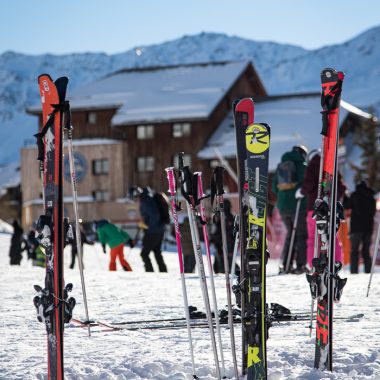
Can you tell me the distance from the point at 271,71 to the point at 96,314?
18340 centimetres

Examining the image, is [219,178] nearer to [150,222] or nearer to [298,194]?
[298,194]

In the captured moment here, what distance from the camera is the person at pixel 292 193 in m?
10.2

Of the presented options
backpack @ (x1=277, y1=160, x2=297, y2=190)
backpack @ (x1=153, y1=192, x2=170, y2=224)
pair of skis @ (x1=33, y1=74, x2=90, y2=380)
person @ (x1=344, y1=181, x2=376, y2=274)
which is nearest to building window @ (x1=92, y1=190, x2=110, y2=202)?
backpack @ (x1=153, y1=192, x2=170, y2=224)

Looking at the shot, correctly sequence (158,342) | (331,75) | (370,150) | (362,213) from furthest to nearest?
(370,150)
(362,213)
(158,342)
(331,75)

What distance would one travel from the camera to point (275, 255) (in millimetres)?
17844

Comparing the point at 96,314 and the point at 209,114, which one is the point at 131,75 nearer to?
the point at 209,114

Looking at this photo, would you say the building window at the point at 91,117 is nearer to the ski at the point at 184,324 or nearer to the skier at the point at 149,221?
the skier at the point at 149,221

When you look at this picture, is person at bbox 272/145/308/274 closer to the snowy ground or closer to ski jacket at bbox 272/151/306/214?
ski jacket at bbox 272/151/306/214

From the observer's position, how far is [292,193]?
10.7 metres

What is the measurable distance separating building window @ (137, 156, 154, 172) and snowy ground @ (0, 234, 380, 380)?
1353 inches

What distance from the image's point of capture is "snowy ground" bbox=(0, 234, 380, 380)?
14.8 feet

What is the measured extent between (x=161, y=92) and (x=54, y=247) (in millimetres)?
41605

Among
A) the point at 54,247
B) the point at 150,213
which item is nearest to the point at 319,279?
the point at 54,247

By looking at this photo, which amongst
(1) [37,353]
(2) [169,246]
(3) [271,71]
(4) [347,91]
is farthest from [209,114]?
(3) [271,71]
